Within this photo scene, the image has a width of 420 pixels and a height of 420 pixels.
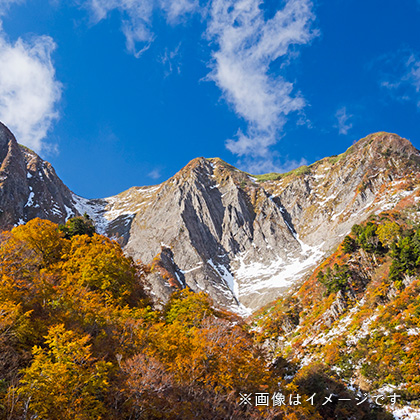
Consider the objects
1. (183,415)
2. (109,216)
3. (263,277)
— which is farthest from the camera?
(109,216)

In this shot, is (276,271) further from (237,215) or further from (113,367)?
(113,367)

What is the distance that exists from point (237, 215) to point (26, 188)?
110106mm

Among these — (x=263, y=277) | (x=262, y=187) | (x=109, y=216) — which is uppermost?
→ (x=262, y=187)

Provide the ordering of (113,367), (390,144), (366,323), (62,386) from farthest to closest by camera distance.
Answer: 1. (390,144)
2. (366,323)
3. (113,367)
4. (62,386)

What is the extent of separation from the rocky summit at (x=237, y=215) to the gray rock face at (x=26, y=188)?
56 centimetres

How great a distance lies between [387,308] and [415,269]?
5.69 metres

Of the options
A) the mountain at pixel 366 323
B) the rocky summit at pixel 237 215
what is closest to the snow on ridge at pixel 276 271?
the rocky summit at pixel 237 215

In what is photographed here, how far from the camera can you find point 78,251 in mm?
31672

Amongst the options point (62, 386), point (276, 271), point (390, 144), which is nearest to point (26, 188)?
point (276, 271)

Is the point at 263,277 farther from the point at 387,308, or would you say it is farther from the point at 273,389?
the point at 273,389

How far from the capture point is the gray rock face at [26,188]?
429ft

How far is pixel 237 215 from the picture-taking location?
154 meters

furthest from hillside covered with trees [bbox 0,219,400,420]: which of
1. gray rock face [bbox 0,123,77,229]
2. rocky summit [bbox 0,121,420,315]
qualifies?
gray rock face [bbox 0,123,77,229]

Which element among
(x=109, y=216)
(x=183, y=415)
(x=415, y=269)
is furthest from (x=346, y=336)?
(x=109, y=216)
